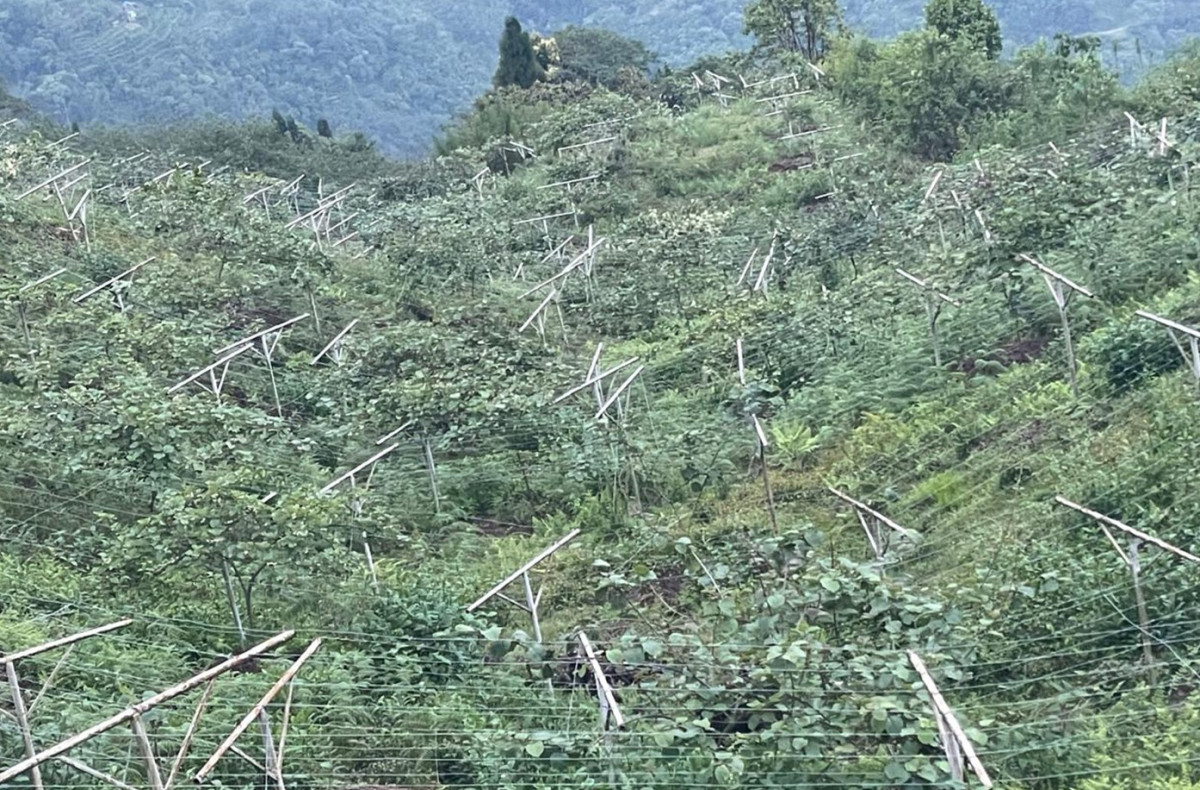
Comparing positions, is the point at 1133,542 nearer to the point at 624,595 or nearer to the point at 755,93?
the point at 624,595

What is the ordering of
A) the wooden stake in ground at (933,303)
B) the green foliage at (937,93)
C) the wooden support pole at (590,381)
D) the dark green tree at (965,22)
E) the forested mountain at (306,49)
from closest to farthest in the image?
the wooden support pole at (590,381), the wooden stake in ground at (933,303), the green foliage at (937,93), the dark green tree at (965,22), the forested mountain at (306,49)

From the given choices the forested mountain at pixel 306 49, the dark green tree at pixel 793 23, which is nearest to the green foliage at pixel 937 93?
the dark green tree at pixel 793 23

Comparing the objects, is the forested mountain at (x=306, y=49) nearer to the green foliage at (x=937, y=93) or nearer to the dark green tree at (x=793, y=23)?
the dark green tree at (x=793, y=23)

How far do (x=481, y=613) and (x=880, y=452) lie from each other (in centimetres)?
369

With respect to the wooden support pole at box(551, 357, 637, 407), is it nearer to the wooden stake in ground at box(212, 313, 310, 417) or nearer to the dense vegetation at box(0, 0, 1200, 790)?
the dense vegetation at box(0, 0, 1200, 790)

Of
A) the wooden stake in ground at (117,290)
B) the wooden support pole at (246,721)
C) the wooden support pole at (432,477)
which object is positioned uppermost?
the wooden support pole at (246,721)

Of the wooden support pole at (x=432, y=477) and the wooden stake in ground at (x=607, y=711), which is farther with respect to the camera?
the wooden support pole at (x=432, y=477)

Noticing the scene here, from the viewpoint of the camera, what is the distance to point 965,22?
1026 inches

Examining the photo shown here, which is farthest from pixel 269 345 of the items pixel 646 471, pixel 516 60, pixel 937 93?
pixel 516 60

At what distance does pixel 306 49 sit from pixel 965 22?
38766mm

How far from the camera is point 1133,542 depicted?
266 inches

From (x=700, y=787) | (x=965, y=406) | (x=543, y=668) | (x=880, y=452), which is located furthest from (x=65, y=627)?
(x=965, y=406)

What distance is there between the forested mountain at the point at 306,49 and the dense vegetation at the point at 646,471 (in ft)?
108

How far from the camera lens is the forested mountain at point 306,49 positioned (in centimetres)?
5331
